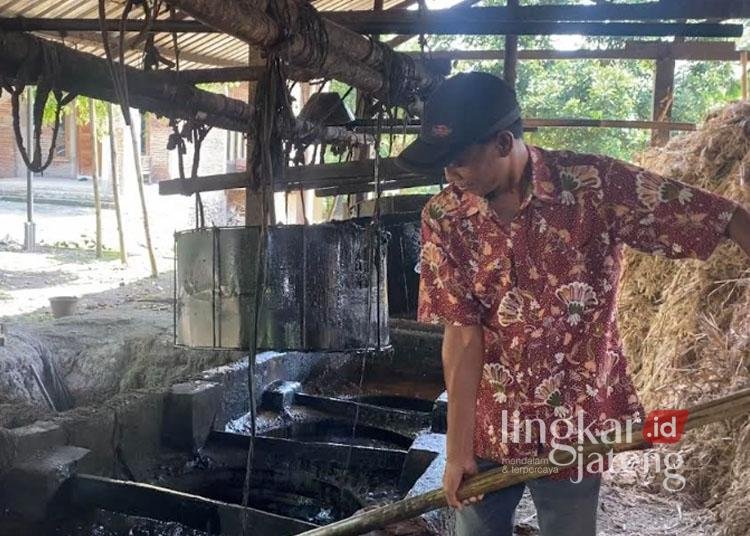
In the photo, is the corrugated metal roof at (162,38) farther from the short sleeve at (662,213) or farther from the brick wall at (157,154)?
the brick wall at (157,154)

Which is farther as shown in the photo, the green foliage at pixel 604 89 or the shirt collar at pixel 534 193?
the green foliage at pixel 604 89

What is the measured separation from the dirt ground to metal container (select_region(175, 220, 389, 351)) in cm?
85

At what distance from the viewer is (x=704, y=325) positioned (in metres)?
4.14

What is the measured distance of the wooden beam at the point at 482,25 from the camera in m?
3.27

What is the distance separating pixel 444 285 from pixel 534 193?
32cm

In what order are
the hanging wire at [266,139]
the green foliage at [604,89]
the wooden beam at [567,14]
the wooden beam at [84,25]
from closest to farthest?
the hanging wire at [266,139], the wooden beam at [84,25], the wooden beam at [567,14], the green foliage at [604,89]

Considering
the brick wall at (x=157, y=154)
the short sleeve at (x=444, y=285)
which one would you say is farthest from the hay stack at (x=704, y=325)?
the brick wall at (x=157, y=154)

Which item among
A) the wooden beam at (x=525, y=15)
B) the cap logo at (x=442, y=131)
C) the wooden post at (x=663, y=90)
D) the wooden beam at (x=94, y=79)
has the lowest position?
the cap logo at (x=442, y=131)

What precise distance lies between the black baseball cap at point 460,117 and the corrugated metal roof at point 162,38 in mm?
4263

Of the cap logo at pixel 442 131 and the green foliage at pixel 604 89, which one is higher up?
the green foliage at pixel 604 89

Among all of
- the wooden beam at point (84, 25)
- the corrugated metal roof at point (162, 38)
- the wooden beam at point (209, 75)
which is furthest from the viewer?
the corrugated metal roof at point (162, 38)

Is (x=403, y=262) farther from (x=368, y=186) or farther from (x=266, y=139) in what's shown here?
(x=266, y=139)

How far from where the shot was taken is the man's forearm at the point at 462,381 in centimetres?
187

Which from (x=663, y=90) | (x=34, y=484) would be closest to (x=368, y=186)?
(x=663, y=90)
